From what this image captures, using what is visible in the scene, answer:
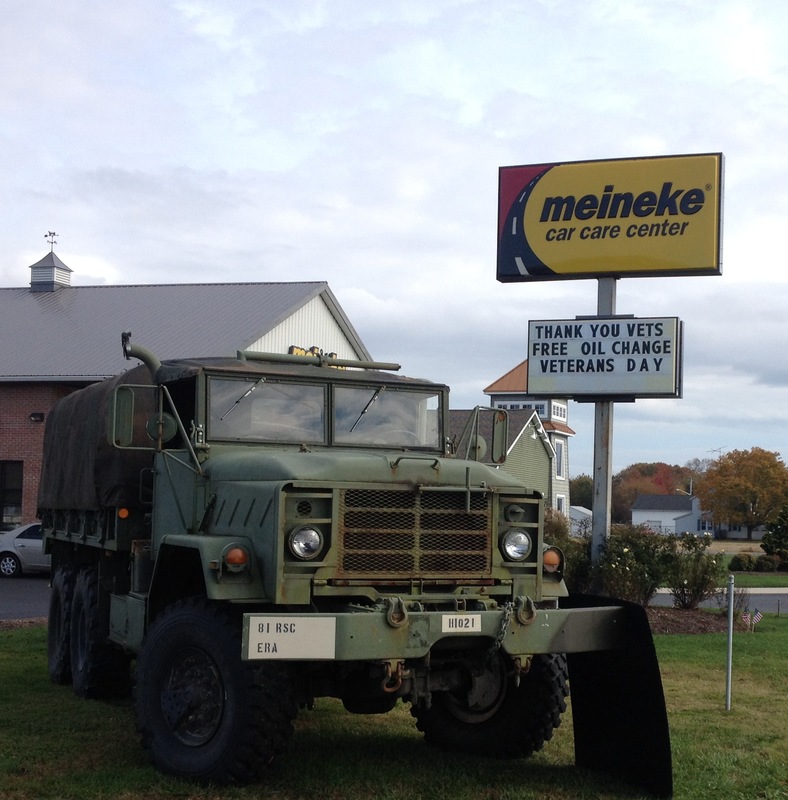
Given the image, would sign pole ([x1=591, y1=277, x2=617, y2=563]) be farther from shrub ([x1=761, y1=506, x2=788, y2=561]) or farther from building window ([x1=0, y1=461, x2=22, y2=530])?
shrub ([x1=761, y1=506, x2=788, y2=561])

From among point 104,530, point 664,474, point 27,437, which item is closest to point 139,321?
point 27,437

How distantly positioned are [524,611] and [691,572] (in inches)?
500

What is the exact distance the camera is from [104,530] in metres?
9.88

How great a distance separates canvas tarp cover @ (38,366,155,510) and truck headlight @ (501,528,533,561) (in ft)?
8.95

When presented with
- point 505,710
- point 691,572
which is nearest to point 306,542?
point 505,710

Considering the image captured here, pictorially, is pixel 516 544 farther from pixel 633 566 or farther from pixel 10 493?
pixel 10 493

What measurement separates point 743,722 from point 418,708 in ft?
10.0

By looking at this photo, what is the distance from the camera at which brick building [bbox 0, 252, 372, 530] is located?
31328mm

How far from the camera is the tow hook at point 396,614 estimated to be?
680 centimetres

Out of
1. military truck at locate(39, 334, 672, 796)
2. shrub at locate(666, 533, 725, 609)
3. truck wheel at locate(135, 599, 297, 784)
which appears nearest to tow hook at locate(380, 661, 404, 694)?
military truck at locate(39, 334, 672, 796)

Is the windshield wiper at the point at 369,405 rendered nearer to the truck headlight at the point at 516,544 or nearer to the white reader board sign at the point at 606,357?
the truck headlight at the point at 516,544

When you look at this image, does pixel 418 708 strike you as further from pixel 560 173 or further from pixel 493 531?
pixel 560 173

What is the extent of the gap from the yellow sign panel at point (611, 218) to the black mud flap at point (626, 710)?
13.3 meters

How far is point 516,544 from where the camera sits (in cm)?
766
